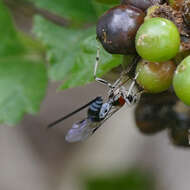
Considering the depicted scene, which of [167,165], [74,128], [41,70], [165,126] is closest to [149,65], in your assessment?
[74,128]

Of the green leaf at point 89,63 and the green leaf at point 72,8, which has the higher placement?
the green leaf at point 89,63

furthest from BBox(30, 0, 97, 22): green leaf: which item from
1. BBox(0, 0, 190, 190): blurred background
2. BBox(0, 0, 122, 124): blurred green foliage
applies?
BBox(0, 0, 190, 190): blurred background

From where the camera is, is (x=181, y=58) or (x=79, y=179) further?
(x=79, y=179)

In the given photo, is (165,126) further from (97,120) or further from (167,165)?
(167,165)

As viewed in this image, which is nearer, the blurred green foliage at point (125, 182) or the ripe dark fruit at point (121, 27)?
the ripe dark fruit at point (121, 27)

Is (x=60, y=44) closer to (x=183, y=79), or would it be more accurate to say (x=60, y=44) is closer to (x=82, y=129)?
(x=82, y=129)

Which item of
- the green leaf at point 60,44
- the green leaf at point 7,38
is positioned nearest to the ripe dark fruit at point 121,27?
the green leaf at point 60,44

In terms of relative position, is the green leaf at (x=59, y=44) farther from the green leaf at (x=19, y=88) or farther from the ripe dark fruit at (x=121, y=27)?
the ripe dark fruit at (x=121, y=27)
